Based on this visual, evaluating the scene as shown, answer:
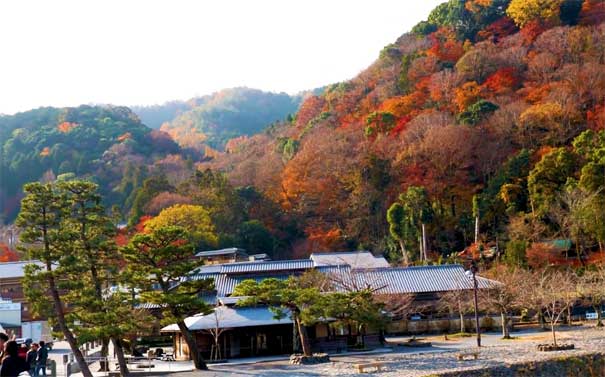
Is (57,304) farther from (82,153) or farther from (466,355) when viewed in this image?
(82,153)

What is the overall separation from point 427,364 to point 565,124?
80.0ft

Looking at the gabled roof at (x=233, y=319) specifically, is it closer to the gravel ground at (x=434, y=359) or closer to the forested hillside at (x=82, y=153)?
the gravel ground at (x=434, y=359)

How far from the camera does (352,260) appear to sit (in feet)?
117

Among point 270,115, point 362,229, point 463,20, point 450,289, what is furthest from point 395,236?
point 270,115

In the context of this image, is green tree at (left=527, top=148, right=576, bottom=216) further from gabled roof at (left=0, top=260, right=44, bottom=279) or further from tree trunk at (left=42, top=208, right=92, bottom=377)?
gabled roof at (left=0, top=260, right=44, bottom=279)

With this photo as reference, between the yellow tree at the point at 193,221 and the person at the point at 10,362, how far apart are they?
3167cm

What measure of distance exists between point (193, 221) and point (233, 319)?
18664 mm

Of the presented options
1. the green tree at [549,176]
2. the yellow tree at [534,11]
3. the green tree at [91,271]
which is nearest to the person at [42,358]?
the green tree at [91,271]

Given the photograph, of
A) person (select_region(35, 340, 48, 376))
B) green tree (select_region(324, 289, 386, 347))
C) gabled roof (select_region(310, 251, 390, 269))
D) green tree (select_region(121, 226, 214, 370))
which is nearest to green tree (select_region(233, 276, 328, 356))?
green tree (select_region(324, 289, 386, 347))

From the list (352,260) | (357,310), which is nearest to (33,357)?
(357,310)

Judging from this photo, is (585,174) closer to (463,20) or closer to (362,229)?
(362,229)

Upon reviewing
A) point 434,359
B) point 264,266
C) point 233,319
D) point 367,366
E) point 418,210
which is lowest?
point 434,359

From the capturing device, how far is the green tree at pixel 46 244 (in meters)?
17.1

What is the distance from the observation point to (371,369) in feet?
59.4
